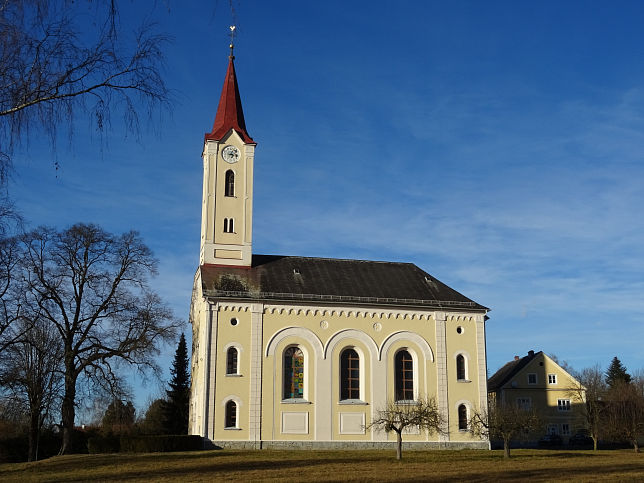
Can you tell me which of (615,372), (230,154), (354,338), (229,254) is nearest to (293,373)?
(354,338)

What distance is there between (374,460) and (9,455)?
23.7 meters

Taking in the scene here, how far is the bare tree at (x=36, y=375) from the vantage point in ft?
120

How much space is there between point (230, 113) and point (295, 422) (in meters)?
21.9

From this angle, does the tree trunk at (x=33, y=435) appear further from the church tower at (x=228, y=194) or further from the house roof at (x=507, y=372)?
the house roof at (x=507, y=372)

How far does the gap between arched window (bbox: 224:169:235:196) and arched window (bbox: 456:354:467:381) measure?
1878 centimetres

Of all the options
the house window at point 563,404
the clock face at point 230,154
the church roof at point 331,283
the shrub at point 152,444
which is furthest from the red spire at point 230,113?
the house window at point 563,404

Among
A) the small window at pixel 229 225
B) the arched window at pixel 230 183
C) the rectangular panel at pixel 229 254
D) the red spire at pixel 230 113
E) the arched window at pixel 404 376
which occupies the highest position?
the red spire at pixel 230 113

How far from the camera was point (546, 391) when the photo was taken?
61.0 meters

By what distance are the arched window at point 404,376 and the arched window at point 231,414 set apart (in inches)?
405

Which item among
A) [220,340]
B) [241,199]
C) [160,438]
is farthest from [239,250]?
[160,438]

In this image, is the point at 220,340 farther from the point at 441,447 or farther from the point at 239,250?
the point at 441,447

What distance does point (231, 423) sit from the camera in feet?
131

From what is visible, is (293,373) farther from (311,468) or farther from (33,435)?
(33,435)

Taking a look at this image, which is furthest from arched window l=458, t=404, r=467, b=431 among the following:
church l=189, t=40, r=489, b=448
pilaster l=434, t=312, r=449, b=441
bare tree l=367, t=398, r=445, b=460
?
bare tree l=367, t=398, r=445, b=460
